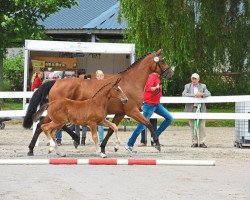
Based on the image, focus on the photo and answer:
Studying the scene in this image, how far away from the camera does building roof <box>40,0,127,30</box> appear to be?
44.0 m

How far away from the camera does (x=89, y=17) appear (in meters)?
45.4

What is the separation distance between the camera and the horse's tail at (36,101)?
18.2 metres

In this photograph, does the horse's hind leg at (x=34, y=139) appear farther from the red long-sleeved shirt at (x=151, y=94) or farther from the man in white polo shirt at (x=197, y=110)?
the man in white polo shirt at (x=197, y=110)

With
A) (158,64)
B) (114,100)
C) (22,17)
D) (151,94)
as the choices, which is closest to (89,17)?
(22,17)

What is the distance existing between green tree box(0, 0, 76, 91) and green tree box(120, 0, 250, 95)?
3.08 meters

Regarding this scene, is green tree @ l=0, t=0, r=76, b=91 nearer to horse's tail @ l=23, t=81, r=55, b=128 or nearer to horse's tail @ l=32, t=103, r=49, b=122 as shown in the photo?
horse's tail @ l=23, t=81, r=55, b=128

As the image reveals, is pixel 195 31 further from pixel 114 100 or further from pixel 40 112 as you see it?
pixel 40 112

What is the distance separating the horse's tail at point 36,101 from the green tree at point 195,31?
558 inches

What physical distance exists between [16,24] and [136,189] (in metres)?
20.4

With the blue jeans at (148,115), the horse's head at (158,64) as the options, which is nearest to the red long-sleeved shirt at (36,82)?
the blue jeans at (148,115)

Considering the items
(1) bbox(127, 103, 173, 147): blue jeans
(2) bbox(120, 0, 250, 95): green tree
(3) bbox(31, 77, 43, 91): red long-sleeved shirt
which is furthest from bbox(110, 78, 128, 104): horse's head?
(2) bbox(120, 0, 250, 95): green tree

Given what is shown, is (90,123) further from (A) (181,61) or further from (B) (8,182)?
(A) (181,61)

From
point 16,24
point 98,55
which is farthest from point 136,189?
point 16,24

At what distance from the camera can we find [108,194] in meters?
11.8
